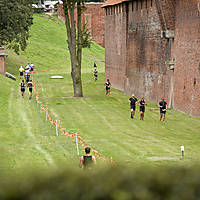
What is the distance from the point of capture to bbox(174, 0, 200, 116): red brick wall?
29.0 metres

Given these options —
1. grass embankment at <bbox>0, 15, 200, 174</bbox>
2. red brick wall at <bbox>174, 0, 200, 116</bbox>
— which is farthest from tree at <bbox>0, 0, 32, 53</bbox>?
red brick wall at <bbox>174, 0, 200, 116</bbox>

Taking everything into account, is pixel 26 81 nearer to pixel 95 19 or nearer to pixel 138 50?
pixel 138 50

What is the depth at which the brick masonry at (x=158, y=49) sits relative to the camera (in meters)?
29.9

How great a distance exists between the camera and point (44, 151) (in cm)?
1830

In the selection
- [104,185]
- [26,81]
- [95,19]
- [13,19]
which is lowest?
[26,81]

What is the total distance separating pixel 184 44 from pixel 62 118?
403 inches

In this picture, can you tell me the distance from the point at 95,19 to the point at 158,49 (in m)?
58.5

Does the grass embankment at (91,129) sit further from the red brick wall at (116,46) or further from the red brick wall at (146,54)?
the red brick wall at (116,46)

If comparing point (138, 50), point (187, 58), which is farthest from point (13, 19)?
point (187, 58)

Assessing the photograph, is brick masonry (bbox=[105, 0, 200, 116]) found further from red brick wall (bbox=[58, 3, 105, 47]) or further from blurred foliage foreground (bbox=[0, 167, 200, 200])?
red brick wall (bbox=[58, 3, 105, 47])

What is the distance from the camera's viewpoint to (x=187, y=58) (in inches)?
1207

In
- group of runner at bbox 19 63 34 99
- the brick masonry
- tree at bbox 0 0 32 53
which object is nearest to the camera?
the brick masonry

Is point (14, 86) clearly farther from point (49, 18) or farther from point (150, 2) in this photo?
point (49, 18)

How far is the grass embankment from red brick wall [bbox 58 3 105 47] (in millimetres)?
45324
